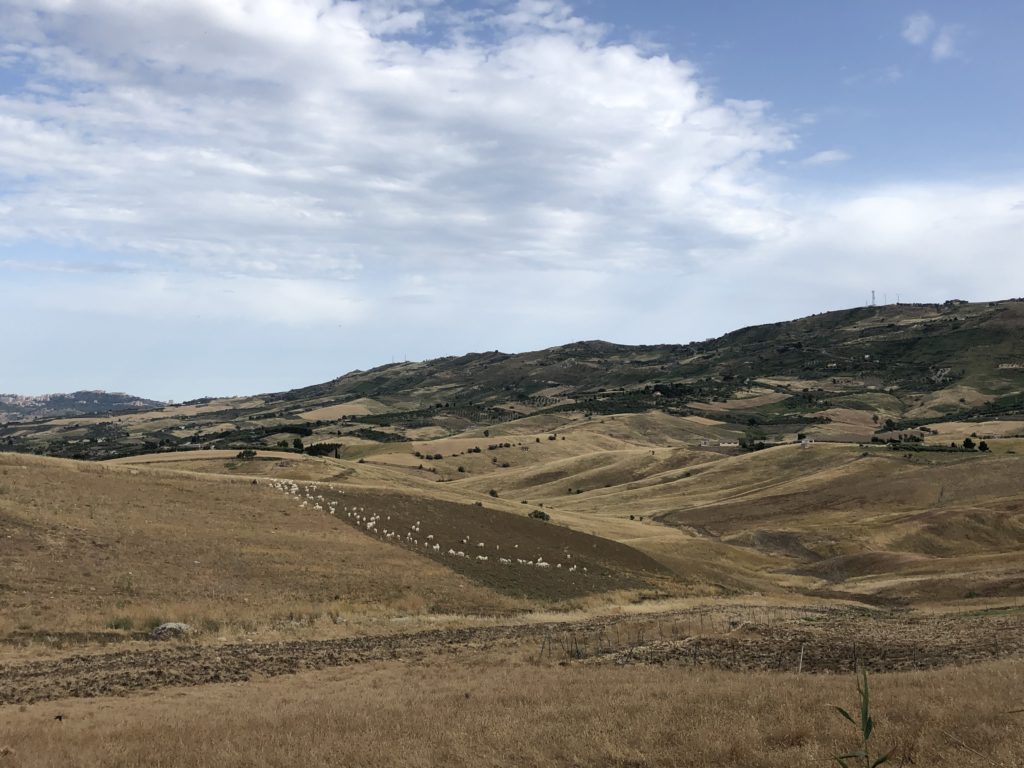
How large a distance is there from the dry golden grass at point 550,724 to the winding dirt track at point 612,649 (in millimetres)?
2803

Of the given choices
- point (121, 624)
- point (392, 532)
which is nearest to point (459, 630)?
point (121, 624)

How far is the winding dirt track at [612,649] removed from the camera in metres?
23.1

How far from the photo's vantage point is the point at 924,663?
23.1 meters

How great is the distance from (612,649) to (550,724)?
47.1 feet

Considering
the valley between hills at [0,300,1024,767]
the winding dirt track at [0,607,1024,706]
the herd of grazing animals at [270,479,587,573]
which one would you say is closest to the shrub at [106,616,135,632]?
the valley between hills at [0,300,1024,767]

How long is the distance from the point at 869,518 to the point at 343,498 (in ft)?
209

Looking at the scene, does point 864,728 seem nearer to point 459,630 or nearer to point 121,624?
point 459,630

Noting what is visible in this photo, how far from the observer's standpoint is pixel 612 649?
29.1 metres

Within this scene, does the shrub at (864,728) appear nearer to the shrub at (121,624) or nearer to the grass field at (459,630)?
the grass field at (459,630)

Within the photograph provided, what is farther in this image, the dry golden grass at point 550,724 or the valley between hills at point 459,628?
the valley between hills at point 459,628

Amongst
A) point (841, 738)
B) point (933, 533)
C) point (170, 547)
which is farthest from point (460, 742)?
point (933, 533)

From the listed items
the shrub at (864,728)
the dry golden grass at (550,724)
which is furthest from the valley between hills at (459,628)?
the shrub at (864,728)

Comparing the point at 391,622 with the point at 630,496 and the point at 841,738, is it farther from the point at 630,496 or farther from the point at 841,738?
the point at 630,496

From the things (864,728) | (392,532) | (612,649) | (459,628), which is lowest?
(459,628)
